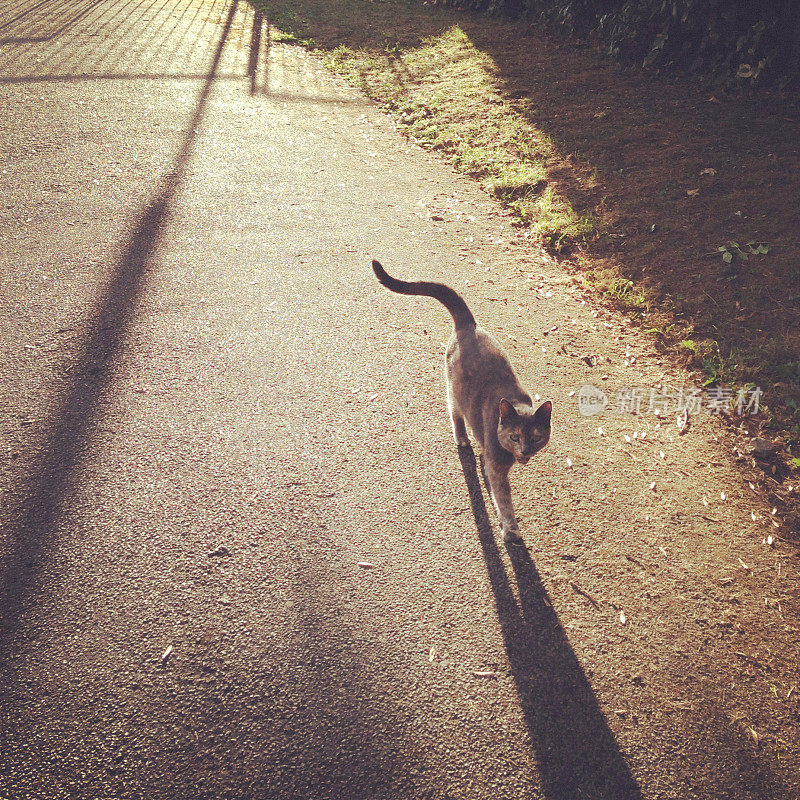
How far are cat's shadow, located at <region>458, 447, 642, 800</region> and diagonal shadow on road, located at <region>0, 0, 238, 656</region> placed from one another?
97.4 inches

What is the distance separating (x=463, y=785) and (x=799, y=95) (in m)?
8.27

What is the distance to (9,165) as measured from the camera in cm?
611

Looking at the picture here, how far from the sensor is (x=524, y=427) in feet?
9.09

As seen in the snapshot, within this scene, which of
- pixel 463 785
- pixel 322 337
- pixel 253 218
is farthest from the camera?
pixel 253 218

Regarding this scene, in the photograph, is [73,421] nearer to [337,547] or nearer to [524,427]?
[337,547]

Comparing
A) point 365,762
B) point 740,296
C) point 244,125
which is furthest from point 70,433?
point 244,125

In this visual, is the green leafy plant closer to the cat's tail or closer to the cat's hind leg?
the cat's tail

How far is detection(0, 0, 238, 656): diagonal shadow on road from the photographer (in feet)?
8.67

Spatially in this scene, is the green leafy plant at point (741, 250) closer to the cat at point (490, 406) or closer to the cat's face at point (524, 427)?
the cat at point (490, 406)

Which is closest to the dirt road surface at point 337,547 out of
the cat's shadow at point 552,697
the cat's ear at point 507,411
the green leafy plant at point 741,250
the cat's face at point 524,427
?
the cat's shadow at point 552,697

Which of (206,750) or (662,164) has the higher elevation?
(662,164)

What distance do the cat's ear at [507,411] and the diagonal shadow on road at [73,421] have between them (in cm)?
262

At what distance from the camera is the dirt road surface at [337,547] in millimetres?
2195

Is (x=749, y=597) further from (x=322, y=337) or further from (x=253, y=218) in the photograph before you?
(x=253, y=218)
